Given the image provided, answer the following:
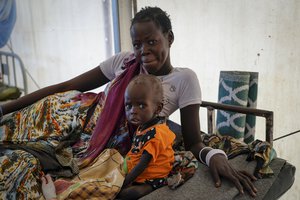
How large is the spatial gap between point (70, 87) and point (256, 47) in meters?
1.24

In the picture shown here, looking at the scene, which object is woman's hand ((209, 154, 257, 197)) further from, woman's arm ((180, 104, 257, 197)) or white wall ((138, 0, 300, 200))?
white wall ((138, 0, 300, 200))

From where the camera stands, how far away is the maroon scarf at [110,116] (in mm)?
1340

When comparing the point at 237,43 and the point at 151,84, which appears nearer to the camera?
the point at 151,84

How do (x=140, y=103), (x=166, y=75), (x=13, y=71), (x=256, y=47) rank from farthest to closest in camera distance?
(x=13, y=71) → (x=256, y=47) → (x=166, y=75) → (x=140, y=103)

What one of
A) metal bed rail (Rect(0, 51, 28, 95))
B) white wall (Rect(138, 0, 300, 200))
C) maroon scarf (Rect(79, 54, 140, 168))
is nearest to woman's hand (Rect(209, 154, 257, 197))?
maroon scarf (Rect(79, 54, 140, 168))

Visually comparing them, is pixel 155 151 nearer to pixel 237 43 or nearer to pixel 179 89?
pixel 179 89

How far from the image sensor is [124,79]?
1429 mm

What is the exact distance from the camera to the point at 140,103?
3.77ft

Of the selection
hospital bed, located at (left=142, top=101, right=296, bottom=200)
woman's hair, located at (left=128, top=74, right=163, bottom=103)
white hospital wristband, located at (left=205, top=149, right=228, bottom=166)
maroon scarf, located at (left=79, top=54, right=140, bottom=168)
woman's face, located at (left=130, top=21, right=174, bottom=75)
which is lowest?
hospital bed, located at (left=142, top=101, right=296, bottom=200)

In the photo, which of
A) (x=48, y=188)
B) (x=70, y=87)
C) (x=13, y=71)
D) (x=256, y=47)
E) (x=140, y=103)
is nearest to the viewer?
(x=48, y=188)

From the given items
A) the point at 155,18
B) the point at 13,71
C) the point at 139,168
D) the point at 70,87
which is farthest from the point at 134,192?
the point at 13,71

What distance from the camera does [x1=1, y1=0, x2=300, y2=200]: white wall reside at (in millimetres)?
1918

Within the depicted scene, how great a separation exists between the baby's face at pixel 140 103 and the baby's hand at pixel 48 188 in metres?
0.37

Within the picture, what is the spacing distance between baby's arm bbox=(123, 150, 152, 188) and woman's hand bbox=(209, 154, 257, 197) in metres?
0.26
